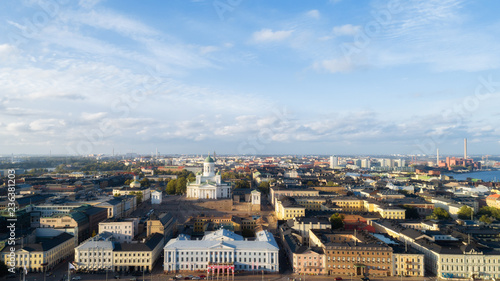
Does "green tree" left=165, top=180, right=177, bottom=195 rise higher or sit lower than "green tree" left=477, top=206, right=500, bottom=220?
higher

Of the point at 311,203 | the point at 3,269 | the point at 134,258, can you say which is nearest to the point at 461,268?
the point at 134,258

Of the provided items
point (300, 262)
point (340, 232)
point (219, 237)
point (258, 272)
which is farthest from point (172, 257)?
point (340, 232)

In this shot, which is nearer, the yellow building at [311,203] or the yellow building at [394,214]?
the yellow building at [394,214]

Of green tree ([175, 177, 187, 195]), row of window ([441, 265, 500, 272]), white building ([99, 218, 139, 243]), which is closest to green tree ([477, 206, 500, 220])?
row of window ([441, 265, 500, 272])

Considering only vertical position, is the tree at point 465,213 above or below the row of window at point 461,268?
above

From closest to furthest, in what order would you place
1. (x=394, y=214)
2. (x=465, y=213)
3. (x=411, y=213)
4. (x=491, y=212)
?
(x=394, y=214)
(x=465, y=213)
(x=411, y=213)
(x=491, y=212)

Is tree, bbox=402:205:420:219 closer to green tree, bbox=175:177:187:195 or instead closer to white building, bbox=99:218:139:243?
white building, bbox=99:218:139:243

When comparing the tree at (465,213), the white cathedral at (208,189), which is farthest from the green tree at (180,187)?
the tree at (465,213)

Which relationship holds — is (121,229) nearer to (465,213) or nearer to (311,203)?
(311,203)

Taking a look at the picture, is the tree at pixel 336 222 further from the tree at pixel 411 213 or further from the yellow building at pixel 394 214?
the tree at pixel 411 213

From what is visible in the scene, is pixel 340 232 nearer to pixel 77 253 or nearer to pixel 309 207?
pixel 309 207

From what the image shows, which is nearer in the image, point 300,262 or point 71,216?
point 300,262
